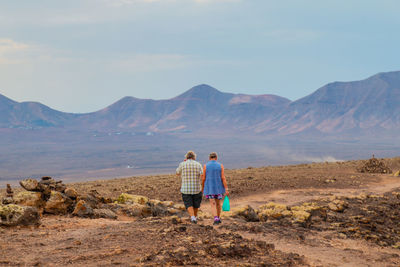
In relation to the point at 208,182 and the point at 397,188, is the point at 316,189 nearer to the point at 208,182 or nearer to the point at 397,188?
the point at 397,188

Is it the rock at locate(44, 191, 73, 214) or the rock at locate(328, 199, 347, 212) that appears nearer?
the rock at locate(44, 191, 73, 214)

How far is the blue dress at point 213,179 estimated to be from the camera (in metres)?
11.1

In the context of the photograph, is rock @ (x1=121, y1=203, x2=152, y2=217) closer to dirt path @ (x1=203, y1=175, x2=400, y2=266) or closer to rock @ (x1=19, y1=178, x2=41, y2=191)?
rock @ (x1=19, y1=178, x2=41, y2=191)

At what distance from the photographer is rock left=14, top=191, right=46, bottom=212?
44.0ft

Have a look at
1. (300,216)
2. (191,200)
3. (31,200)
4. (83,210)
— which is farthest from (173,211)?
(31,200)

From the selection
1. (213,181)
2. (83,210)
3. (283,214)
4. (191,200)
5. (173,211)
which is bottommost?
(283,214)

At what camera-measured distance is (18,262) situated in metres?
8.37

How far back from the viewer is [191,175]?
10914mm

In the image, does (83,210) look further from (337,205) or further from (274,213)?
(337,205)

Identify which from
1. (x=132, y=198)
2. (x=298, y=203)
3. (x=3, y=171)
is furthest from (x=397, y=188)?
(x=3, y=171)

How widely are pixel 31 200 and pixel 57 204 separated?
2.43 ft

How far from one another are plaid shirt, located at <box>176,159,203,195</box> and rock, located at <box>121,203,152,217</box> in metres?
4.26

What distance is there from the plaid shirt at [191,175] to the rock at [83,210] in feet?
12.5

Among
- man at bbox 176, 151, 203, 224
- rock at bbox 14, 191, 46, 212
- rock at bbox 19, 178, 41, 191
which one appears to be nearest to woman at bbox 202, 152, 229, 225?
man at bbox 176, 151, 203, 224
